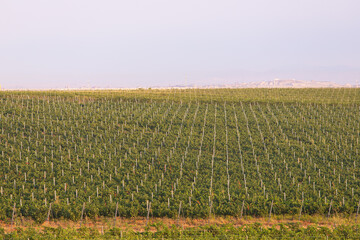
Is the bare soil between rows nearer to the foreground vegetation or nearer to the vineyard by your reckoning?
the vineyard

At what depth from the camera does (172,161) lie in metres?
21.5

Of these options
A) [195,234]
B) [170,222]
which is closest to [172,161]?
[170,222]

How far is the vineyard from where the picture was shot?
1608 cm

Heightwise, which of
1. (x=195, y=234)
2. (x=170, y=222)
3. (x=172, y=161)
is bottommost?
(x=170, y=222)

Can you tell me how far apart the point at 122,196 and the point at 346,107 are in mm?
31739

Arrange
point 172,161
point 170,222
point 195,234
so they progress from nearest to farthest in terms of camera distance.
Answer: point 195,234, point 170,222, point 172,161

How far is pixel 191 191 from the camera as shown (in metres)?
17.3

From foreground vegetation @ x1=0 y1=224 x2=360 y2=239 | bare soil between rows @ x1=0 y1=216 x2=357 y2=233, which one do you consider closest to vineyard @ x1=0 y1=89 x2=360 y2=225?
bare soil between rows @ x1=0 y1=216 x2=357 y2=233

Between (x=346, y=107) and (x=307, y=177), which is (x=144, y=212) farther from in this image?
(x=346, y=107)

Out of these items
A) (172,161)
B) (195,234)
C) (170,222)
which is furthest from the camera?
(172,161)

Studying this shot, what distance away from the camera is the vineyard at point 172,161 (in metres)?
16.1

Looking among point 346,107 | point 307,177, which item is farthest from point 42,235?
point 346,107

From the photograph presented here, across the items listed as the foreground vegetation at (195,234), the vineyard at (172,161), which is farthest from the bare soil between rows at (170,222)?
the foreground vegetation at (195,234)

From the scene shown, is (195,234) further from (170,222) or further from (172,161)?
(172,161)
